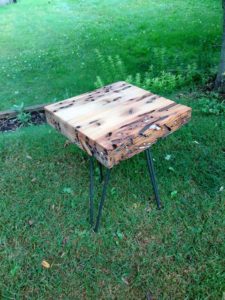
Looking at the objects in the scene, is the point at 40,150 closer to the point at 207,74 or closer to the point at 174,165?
the point at 174,165

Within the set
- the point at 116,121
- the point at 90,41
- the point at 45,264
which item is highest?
the point at 116,121

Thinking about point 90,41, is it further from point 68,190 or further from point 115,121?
point 115,121

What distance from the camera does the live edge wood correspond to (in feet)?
6.41

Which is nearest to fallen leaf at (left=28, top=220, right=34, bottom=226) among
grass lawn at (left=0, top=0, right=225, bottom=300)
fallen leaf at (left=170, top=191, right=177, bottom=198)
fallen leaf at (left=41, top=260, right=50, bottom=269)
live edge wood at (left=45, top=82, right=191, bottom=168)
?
grass lawn at (left=0, top=0, right=225, bottom=300)

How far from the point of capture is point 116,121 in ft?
7.04

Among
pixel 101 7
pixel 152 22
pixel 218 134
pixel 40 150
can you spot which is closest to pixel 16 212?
pixel 40 150

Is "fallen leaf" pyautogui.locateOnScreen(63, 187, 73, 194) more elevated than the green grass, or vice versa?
the green grass

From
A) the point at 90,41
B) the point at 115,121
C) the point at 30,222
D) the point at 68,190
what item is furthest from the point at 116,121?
the point at 90,41

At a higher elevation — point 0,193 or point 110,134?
point 110,134

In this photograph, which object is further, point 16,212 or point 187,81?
point 187,81

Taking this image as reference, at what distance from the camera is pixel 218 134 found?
3.34 meters

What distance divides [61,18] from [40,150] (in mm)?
6243

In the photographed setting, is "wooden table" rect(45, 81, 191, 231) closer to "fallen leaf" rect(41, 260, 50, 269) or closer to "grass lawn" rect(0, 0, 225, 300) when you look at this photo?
"grass lawn" rect(0, 0, 225, 300)

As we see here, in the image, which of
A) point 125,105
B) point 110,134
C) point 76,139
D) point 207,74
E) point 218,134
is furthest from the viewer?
point 207,74
